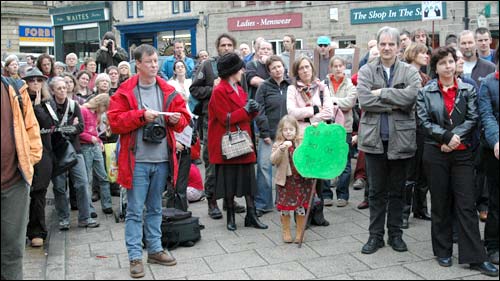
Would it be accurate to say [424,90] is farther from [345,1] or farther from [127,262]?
[345,1]

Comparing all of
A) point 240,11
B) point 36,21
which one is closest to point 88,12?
point 240,11

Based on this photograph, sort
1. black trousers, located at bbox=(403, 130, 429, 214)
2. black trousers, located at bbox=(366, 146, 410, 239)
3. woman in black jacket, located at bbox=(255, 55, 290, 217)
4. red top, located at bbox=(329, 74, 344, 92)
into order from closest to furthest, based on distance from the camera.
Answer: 1. black trousers, located at bbox=(366, 146, 410, 239)
2. black trousers, located at bbox=(403, 130, 429, 214)
3. woman in black jacket, located at bbox=(255, 55, 290, 217)
4. red top, located at bbox=(329, 74, 344, 92)

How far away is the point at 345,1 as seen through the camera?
24844 millimetres

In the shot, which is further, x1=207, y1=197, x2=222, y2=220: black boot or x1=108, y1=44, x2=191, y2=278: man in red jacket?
x1=207, y1=197, x2=222, y2=220: black boot

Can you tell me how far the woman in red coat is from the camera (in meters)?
6.48

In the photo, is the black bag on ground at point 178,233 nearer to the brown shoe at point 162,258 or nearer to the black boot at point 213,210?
the brown shoe at point 162,258

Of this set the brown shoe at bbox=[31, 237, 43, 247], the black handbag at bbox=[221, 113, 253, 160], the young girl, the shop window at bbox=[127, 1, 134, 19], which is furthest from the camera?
the shop window at bbox=[127, 1, 134, 19]

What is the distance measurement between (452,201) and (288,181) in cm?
167

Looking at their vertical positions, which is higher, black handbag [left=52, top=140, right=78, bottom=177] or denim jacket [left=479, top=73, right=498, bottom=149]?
denim jacket [left=479, top=73, right=498, bottom=149]

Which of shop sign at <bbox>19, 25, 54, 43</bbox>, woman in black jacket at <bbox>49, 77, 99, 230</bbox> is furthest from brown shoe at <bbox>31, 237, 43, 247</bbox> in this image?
shop sign at <bbox>19, 25, 54, 43</bbox>

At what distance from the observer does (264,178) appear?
23.6 ft

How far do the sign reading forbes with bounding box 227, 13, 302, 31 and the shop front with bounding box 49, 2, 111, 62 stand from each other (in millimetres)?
6204

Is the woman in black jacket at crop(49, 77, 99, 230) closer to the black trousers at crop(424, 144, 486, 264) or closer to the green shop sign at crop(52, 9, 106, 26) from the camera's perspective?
the black trousers at crop(424, 144, 486, 264)

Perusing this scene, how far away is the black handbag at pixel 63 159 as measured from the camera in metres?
6.52
